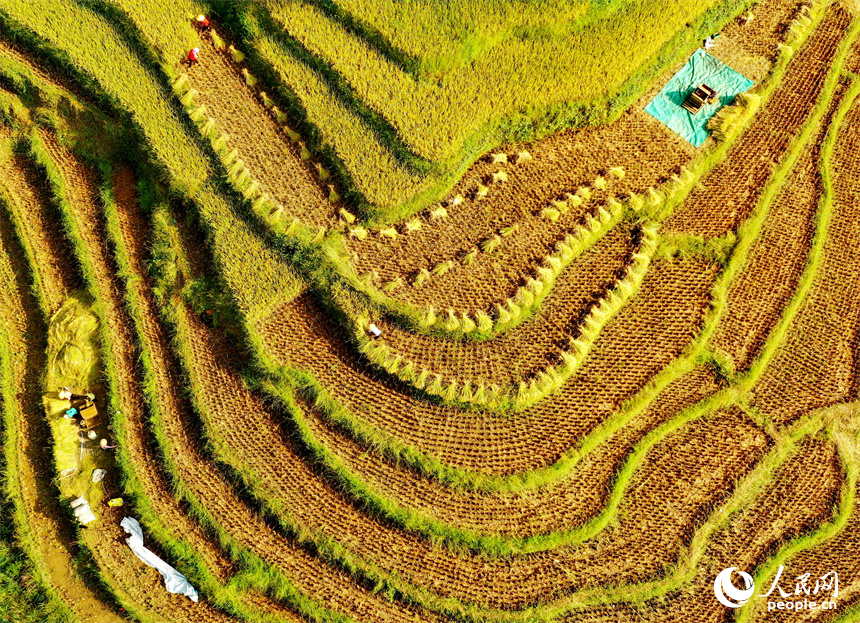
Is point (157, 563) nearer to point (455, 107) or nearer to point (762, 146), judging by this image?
point (455, 107)

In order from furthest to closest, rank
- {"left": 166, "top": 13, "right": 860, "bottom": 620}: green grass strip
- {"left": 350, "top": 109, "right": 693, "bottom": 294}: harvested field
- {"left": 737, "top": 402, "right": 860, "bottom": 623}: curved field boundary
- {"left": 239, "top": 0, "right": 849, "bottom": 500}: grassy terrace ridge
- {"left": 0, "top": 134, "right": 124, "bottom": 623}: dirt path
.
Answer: {"left": 350, "top": 109, "right": 693, "bottom": 294}: harvested field, {"left": 737, "top": 402, "right": 860, "bottom": 623}: curved field boundary, {"left": 239, "top": 0, "right": 849, "bottom": 500}: grassy terrace ridge, {"left": 0, "top": 134, "right": 124, "bottom": 623}: dirt path, {"left": 166, "top": 13, "right": 860, "bottom": 620}: green grass strip

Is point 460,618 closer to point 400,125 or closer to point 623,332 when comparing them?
point 623,332

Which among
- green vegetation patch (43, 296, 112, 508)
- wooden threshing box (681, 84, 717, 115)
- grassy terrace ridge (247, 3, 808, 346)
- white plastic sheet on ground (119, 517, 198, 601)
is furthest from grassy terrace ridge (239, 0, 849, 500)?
white plastic sheet on ground (119, 517, 198, 601)

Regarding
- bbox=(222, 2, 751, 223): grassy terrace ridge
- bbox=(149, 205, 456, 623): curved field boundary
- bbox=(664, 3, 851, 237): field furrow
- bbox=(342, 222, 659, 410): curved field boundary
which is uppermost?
bbox=(664, 3, 851, 237): field furrow

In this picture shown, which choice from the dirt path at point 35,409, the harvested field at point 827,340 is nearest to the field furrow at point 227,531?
the dirt path at point 35,409

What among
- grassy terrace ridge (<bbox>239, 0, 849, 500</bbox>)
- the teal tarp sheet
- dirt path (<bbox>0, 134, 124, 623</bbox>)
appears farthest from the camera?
the teal tarp sheet

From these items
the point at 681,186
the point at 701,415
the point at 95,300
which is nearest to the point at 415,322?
the point at 701,415

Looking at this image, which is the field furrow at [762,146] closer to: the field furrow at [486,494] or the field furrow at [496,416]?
the field furrow at [496,416]

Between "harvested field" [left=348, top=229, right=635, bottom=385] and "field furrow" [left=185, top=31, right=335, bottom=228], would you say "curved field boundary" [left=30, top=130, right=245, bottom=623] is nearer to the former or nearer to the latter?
"field furrow" [left=185, top=31, right=335, bottom=228]
